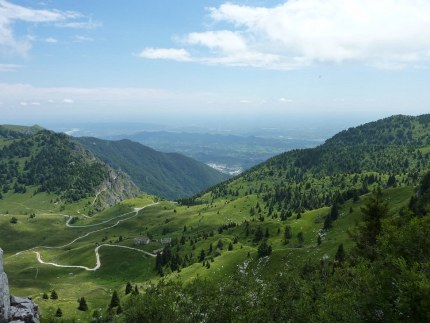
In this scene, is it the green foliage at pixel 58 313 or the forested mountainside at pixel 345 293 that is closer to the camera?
the forested mountainside at pixel 345 293

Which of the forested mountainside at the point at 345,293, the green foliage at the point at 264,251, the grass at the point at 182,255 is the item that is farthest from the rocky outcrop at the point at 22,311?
the green foliage at the point at 264,251

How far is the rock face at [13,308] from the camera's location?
53.3 meters

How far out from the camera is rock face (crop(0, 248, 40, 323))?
5334 centimetres

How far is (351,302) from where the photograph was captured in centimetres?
4047

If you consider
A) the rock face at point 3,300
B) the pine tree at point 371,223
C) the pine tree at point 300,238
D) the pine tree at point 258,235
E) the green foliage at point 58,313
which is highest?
the pine tree at point 371,223

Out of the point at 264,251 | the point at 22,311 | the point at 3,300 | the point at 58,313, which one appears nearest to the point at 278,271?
the point at 264,251

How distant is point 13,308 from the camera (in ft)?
190

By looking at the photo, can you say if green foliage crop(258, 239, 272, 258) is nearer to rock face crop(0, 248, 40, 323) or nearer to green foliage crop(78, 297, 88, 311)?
green foliage crop(78, 297, 88, 311)

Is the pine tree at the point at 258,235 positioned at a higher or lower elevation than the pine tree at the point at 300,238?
lower

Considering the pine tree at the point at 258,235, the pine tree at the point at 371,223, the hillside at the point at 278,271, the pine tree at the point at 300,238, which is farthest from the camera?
the pine tree at the point at 258,235

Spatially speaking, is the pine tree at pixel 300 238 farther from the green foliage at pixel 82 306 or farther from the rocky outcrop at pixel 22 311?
the rocky outcrop at pixel 22 311

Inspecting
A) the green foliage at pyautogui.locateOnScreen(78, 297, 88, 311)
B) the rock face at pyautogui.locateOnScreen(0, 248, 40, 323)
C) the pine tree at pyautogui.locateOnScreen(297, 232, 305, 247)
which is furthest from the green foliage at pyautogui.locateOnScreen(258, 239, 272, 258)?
the rock face at pyautogui.locateOnScreen(0, 248, 40, 323)

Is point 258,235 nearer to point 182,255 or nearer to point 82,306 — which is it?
point 182,255

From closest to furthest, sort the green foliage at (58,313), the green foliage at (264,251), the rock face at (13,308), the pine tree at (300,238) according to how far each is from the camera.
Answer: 1. the rock face at (13,308)
2. the green foliage at (58,313)
3. the green foliage at (264,251)
4. the pine tree at (300,238)
